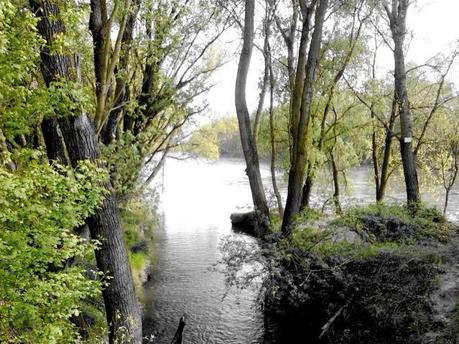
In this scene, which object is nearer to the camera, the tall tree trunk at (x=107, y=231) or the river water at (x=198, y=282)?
the tall tree trunk at (x=107, y=231)

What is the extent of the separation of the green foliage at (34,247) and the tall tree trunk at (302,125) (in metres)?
6.08

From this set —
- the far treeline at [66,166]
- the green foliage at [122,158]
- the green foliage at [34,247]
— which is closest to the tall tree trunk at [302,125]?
the far treeline at [66,166]

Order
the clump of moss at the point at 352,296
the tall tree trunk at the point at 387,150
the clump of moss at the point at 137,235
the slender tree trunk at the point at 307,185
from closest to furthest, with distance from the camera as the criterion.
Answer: the clump of moss at the point at 352,296
the clump of moss at the point at 137,235
the tall tree trunk at the point at 387,150
the slender tree trunk at the point at 307,185

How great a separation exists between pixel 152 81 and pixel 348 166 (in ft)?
36.5

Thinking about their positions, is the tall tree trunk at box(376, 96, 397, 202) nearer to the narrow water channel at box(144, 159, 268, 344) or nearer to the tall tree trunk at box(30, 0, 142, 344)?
the narrow water channel at box(144, 159, 268, 344)

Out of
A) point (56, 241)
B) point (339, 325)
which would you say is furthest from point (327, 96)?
point (56, 241)

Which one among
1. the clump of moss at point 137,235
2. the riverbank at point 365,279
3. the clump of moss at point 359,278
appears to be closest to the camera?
the riverbank at point 365,279

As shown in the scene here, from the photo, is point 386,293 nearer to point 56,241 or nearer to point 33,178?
point 56,241

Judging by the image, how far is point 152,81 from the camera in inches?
484

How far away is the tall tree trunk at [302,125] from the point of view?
32.9ft

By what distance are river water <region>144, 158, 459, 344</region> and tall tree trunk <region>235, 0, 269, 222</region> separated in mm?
898

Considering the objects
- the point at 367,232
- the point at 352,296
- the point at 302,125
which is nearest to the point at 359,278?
the point at 352,296

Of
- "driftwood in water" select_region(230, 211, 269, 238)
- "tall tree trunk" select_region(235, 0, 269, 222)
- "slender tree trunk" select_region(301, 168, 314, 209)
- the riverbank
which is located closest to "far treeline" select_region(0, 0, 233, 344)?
"tall tree trunk" select_region(235, 0, 269, 222)

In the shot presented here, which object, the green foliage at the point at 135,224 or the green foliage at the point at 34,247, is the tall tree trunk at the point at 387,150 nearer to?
the green foliage at the point at 135,224
